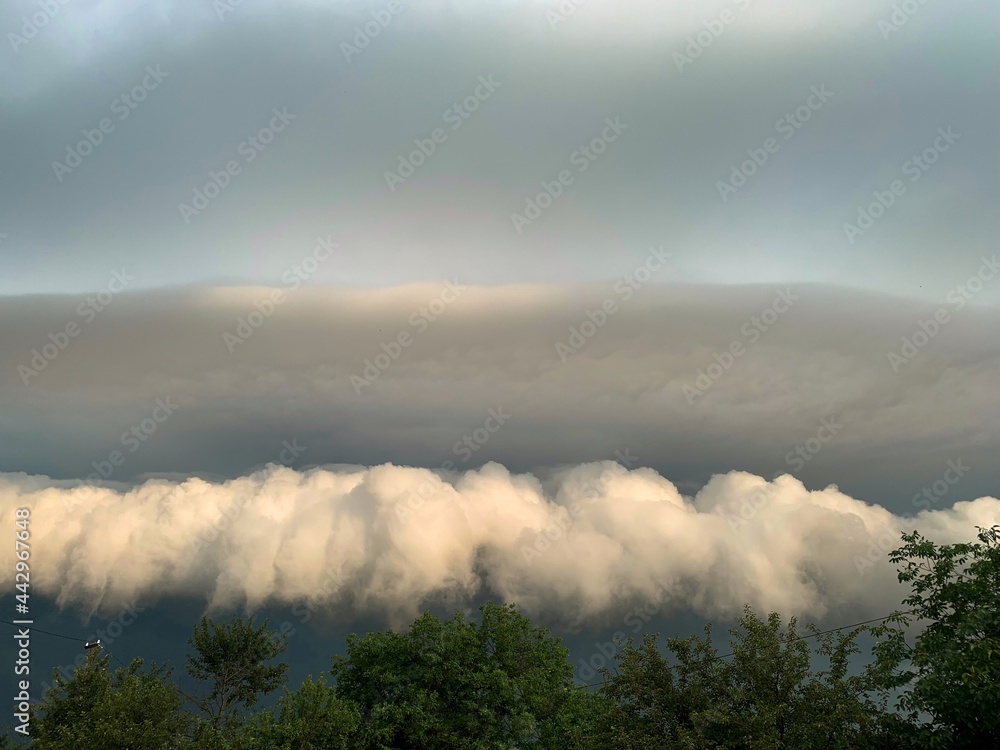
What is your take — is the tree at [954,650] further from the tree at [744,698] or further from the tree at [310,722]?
the tree at [310,722]

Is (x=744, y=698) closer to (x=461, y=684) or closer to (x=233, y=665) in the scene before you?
(x=461, y=684)

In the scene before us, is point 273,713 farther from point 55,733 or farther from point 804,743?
point 804,743

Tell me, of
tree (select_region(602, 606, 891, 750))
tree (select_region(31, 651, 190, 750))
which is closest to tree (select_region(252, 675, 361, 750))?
tree (select_region(31, 651, 190, 750))

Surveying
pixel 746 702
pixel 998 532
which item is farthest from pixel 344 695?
pixel 998 532

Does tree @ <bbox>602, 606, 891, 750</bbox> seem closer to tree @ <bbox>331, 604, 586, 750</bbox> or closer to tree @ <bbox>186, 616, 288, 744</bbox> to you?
tree @ <bbox>331, 604, 586, 750</bbox>

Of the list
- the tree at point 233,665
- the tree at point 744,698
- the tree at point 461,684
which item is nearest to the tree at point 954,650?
the tree at point 744,698

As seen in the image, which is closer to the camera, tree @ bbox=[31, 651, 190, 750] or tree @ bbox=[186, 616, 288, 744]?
tree @ bbox=[31, 651, 190, 750]
